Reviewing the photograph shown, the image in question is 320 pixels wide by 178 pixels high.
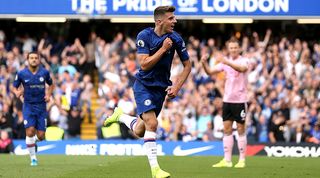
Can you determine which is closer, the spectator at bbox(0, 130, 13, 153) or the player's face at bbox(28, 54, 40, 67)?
the player's face at bbox(28, 54, 40, 67)

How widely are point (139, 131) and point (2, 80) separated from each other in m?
16.6

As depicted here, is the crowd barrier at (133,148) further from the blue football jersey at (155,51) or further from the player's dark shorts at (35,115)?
the blue football jersey at (155,51)

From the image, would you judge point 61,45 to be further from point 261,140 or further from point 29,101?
point 29,101

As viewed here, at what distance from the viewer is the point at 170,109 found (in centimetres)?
2738

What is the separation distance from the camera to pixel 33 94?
18.7 meters

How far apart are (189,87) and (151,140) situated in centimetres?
1582

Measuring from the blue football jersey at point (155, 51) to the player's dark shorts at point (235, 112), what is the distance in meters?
4.59

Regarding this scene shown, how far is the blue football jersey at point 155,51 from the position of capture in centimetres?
1277

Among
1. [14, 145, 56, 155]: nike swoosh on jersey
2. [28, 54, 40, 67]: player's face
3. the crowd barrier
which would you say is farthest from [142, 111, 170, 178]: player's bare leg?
[14, 145, 56, 155]: nike swoosh on jersey

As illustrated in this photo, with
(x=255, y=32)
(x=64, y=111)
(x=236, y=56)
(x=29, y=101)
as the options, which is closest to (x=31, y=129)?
(x=29, y=101)

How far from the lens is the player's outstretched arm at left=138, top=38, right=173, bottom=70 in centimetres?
1242

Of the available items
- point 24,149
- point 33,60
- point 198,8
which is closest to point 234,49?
point 33,60

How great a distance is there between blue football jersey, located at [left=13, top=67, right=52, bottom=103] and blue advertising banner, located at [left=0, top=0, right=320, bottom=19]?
1152cm

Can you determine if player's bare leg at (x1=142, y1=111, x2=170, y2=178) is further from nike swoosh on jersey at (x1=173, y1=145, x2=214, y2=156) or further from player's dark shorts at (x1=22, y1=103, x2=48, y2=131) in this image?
nike swoosh on jersey at (x1=173, y1=145, x2=214, y2=156)
